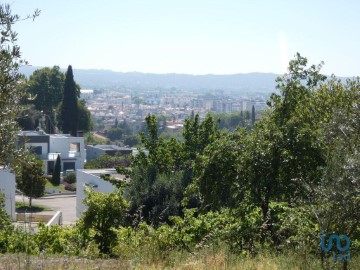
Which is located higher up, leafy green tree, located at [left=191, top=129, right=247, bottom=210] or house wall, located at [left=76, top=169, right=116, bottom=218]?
leafy green tree, located at [left=191, top=129, right=247, bottom=210]

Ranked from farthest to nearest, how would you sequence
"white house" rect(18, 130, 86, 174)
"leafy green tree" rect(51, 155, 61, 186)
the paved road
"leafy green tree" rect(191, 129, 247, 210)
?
"white house" rect(18, 130, 86, 174)
"leafy green tree" rect(51, 155, 61, 186)
the paved road
"leafy green tree" rect(191, 129, 247, 210)

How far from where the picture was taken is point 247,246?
23.4 ft

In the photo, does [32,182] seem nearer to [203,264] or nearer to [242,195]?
[242,195]

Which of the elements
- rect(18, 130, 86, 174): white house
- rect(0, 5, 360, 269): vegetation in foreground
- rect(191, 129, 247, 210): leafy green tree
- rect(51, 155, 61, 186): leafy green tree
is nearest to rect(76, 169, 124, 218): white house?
rect(0, 5, 360, 269): vegetation in foreground

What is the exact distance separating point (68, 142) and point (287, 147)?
43883 mm

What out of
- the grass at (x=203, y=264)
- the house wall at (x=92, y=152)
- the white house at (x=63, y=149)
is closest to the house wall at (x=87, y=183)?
the white house at (x=63, y=149)

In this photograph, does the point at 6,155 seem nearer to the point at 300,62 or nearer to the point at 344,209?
the point at 344,209

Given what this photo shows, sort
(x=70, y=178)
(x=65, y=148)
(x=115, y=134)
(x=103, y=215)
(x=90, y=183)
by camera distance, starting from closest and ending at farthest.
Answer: (x=103, y=215)
(x=90, y=183)
(x=70, y=178)
(x=65, y=148)
(x=115, y=134)

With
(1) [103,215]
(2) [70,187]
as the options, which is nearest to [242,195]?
(1) [103,215]

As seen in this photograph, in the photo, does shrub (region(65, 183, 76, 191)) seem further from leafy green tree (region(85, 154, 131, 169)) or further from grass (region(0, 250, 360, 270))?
grass (region(0, 250, 360, 270))

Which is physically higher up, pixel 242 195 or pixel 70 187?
pixel 242 195

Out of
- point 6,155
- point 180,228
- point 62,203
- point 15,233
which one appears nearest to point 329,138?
point 180,228

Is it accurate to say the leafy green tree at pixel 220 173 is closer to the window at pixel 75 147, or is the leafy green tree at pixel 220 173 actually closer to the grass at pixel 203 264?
the grass at pixel 203 264

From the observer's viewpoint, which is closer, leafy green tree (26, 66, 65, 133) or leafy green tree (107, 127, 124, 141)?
Result: leafy green tree (26, 66, 65, 133)
